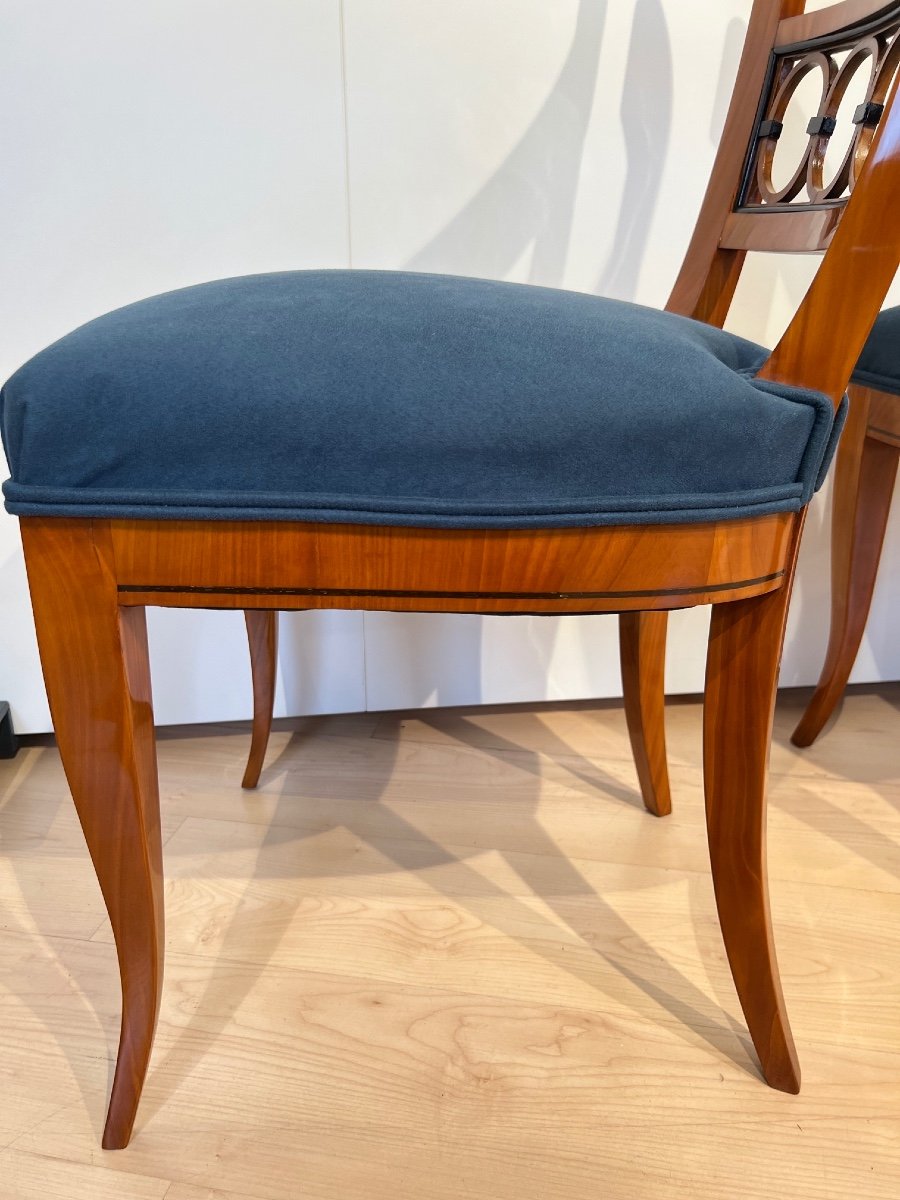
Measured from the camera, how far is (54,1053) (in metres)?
0.74

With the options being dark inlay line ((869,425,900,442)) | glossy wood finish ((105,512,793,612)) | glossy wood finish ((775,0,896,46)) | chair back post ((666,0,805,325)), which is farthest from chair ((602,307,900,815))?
glossy wood finish ((105,512,793,612))

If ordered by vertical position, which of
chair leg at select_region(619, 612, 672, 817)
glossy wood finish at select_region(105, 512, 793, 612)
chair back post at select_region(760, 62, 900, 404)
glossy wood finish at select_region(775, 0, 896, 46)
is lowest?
chair leg at select_region(619, 612, 672, 817)

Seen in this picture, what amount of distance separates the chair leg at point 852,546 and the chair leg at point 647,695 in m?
0.29

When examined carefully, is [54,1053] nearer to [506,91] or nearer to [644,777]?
[644,777]

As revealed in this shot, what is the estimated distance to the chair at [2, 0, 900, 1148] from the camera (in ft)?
1.64

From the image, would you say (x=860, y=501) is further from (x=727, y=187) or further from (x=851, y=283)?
(x=851, y=283)

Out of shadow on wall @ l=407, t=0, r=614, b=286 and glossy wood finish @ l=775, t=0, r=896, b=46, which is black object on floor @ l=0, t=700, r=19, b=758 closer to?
shadow on wall @ l=407, t=0, r=614, b=286

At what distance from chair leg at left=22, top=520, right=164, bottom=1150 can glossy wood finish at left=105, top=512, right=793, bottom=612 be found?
3 centimetres

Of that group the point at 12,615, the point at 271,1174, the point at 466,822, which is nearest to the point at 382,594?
the point at 271,1174

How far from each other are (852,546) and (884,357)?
26cm

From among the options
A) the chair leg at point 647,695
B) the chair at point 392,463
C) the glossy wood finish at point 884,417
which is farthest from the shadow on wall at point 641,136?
the chair at point 392,463

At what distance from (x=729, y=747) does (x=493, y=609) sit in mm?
213

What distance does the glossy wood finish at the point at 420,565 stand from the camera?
0.53 meters

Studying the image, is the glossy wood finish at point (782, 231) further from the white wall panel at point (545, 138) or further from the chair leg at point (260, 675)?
the chair leg at point (260, 675)
